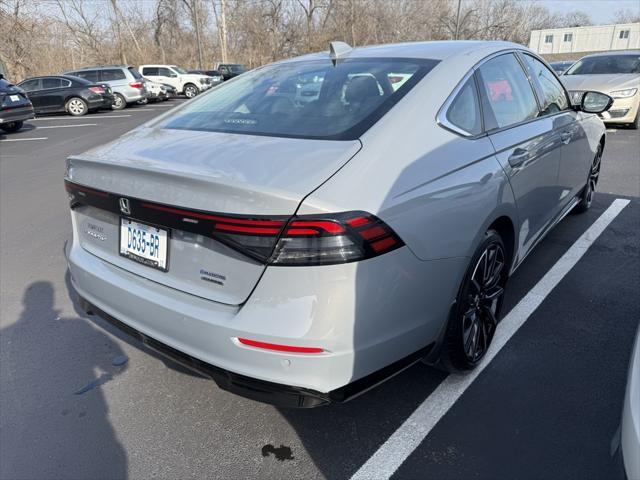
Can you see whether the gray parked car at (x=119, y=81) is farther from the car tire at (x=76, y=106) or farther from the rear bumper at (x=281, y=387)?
the rear bumper at (x=281, y=387)

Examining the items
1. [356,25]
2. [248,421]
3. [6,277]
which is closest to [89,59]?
[356,25]

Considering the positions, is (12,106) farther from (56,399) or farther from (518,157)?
(518,157)

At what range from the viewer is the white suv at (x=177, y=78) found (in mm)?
25203

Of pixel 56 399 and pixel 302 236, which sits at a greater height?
pixel 302 236

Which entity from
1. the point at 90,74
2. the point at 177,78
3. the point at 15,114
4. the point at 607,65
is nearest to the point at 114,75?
the point at 90,74

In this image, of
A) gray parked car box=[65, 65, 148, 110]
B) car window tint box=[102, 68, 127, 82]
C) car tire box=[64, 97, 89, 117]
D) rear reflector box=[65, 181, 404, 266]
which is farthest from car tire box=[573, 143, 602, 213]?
car window tint box=[102, 68, 127, 82]

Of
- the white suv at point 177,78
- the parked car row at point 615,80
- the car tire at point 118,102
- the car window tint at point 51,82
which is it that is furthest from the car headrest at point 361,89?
the white suv at point 177,78

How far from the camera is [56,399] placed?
260cm

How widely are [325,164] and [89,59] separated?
39109mm

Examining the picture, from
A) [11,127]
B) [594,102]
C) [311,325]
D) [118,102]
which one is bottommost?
[11,127]

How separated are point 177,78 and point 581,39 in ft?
235

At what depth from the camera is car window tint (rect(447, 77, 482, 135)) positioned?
234 centimetres

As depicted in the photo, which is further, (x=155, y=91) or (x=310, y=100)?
(x=155, y=91)

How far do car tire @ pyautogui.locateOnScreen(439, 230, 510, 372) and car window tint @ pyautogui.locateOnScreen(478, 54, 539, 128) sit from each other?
73 centimetres
